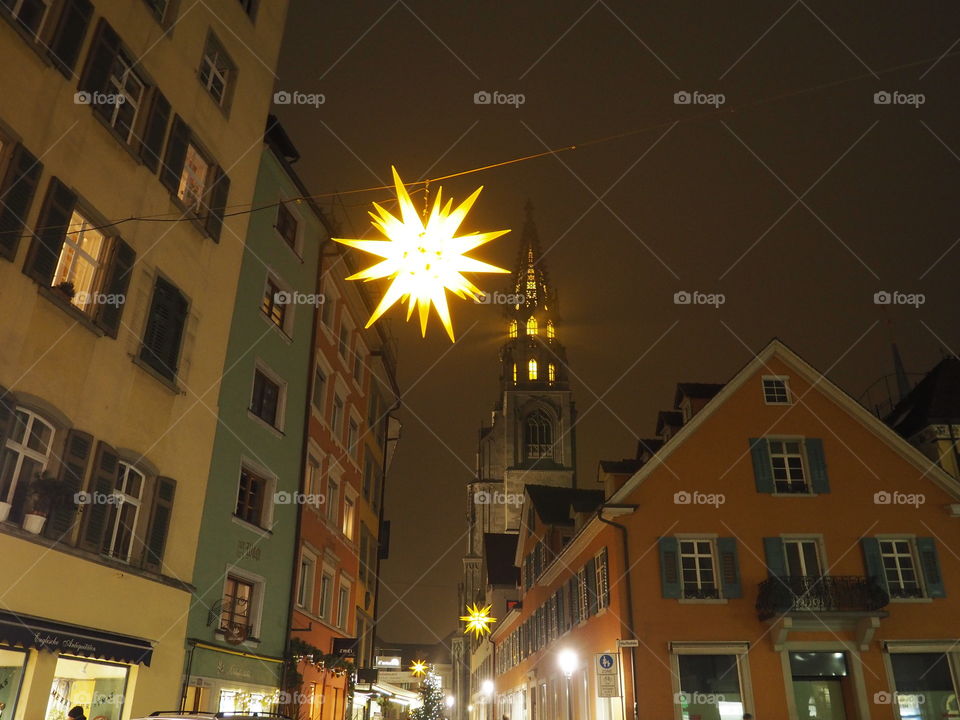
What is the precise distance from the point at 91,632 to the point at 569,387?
84481mm

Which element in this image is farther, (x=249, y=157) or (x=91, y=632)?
(x=249, y=157)

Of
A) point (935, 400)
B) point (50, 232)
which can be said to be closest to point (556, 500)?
point (935, 400)

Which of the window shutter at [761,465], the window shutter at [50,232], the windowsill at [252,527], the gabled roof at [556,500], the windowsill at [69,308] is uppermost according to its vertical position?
the gabled roof at [556,500]

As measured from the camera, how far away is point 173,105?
1488cm

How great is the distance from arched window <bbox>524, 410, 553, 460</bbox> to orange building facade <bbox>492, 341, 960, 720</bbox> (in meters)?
62.9

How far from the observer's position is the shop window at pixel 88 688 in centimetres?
1077

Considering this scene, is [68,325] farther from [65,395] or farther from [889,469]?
[889,469]

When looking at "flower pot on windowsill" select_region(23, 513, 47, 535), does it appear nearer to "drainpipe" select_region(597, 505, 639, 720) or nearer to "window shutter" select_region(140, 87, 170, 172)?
"window shutter" select_region(140, 87, 170, 172)

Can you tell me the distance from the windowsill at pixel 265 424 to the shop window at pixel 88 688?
6.68m

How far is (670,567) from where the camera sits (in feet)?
71.2

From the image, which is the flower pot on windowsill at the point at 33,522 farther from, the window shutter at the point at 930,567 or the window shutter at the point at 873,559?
the window shutter at the point at 930,567

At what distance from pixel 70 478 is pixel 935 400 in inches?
1143

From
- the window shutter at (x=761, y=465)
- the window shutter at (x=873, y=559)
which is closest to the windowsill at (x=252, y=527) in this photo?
the window shutter at (x=761, y=465)

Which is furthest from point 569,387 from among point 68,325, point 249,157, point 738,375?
point 68,325
